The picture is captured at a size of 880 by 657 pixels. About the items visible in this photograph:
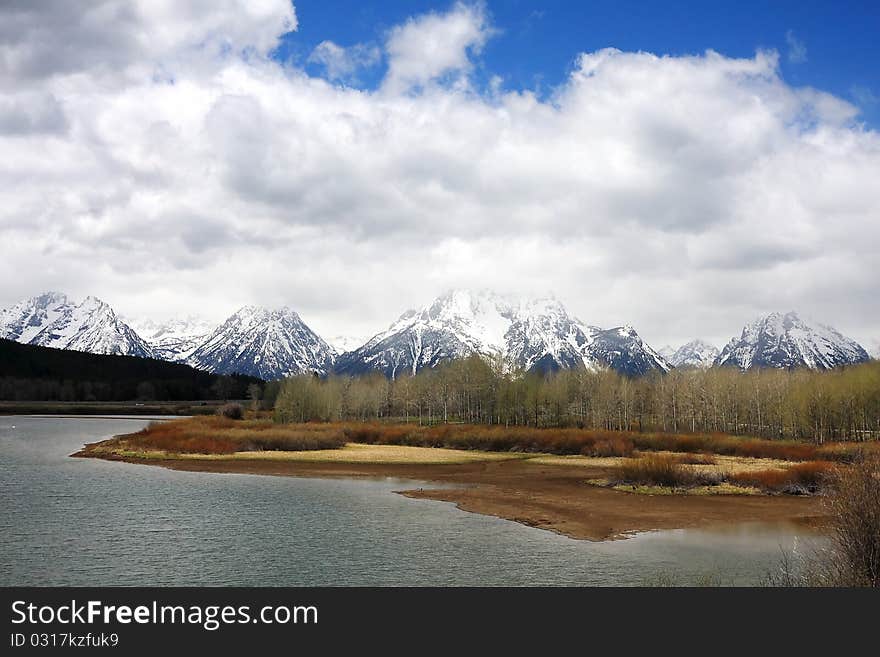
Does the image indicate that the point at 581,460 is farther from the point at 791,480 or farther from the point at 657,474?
the point at 791,480

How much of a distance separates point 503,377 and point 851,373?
66757 millimetres

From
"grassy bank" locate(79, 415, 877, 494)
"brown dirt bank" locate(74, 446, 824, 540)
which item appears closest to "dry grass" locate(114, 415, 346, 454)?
"grassy bank" locate(79, 415, 877, 494)

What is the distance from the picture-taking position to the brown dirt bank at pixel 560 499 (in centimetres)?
4034

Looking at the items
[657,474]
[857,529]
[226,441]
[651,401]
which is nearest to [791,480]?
[657,474]

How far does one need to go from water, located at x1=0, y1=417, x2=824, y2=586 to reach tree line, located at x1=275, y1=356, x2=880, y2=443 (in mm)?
83197

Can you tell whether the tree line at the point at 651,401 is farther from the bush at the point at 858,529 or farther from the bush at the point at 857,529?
the bush at the point at 858,529

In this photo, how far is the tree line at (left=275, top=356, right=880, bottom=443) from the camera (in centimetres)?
10906

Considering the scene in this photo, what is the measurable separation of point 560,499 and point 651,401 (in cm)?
11334

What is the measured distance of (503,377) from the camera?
5925 inches

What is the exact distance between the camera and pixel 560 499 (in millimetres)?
49469

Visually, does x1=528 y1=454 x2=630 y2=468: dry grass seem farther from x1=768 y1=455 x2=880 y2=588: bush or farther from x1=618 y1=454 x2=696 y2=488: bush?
x1=768 y1=455 x2=880 y2=588: bush
